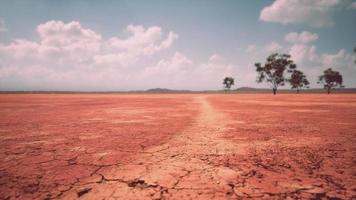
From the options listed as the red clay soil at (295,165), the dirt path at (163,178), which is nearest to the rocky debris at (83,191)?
the dirt path at (163,178)

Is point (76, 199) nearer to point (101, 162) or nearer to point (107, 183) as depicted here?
point (107, 183)

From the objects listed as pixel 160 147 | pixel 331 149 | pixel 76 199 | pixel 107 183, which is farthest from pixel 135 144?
pixel 331 149

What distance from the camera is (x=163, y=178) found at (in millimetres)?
3766

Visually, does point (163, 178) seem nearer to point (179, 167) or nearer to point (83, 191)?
point (179, 167)

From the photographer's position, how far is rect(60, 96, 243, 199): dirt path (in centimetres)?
319

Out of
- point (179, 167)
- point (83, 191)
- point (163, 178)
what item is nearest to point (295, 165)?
point (179, 167)

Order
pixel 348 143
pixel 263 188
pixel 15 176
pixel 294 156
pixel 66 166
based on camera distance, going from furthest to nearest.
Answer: pixel 348 143 < pixel 294 156 < pixel 66 166 < pixel 15 176 < pixel 263 188

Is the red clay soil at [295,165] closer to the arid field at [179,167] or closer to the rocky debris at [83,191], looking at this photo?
the arid field at [179,167]

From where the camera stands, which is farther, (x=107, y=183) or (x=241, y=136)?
(x=241, y=136)

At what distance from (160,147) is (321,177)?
3.63 metres

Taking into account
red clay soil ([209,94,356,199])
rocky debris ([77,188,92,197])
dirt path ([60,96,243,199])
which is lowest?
rocky debris ([77,188,92,197])

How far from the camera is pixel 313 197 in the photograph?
3.04 meters

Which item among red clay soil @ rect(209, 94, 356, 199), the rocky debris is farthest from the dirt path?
red clay soil @ rect(209, 94, 356, 199)

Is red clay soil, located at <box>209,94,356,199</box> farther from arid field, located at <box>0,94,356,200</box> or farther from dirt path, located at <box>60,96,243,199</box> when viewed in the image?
dirt path, located at <box>60,96,243,199</box>
